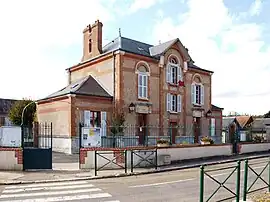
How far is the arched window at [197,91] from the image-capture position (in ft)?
107

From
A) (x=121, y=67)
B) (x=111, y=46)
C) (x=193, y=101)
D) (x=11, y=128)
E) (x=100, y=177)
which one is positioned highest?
(x=111, y=46)

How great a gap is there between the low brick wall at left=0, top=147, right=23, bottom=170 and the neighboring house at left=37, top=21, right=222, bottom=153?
8.76m

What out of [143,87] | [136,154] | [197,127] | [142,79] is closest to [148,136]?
[143,87]

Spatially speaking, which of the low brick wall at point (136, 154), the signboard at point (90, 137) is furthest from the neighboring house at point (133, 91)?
the low brick wall at point (136, 154)

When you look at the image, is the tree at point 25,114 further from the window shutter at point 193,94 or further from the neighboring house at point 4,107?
the window shutter at point 193,94

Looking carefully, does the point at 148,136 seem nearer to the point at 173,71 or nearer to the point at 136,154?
the point at 136,154

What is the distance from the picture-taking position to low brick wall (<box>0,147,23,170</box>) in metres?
14.8

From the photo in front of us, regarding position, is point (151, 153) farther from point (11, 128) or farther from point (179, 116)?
point (179, 116)

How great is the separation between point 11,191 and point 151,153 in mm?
8461

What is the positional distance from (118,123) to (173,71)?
962cm

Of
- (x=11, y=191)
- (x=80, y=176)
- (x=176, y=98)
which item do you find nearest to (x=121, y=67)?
(x=176, y=98)

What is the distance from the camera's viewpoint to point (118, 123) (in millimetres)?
23812

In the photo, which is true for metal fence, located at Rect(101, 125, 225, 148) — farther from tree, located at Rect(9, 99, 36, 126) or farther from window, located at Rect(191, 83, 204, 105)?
tree, located at Rect(9, 99, 36, 126)

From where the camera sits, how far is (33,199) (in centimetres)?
896
